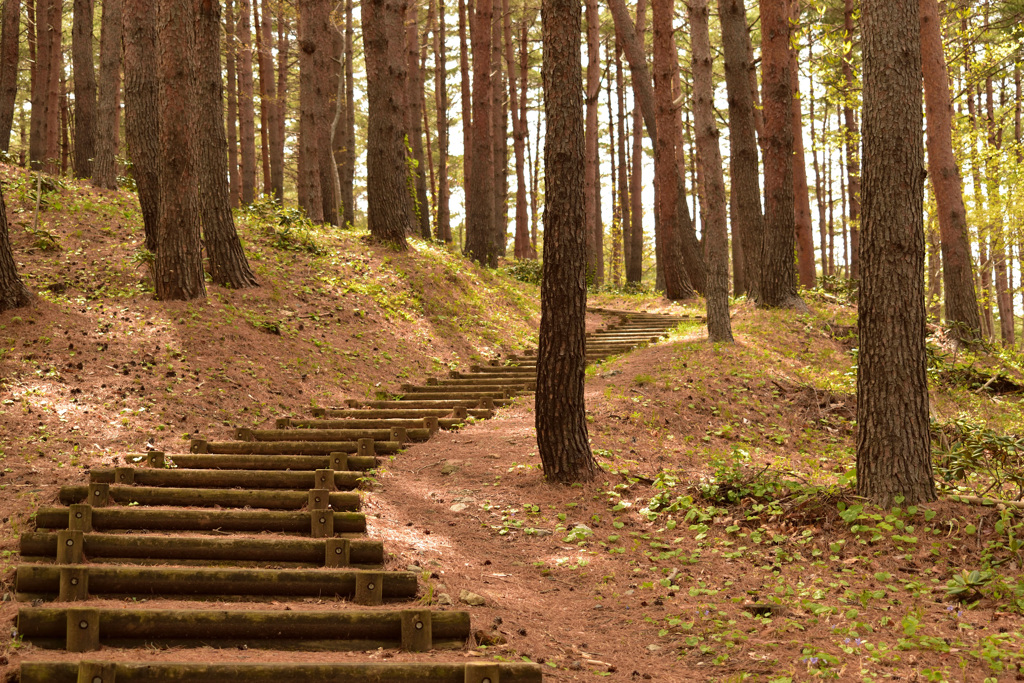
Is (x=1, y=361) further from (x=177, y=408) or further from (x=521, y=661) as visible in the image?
(x=521, y=661)

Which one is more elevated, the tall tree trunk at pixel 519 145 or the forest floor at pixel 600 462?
the tall tree trunk at pixel 519 145

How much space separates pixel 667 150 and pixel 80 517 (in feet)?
49.9

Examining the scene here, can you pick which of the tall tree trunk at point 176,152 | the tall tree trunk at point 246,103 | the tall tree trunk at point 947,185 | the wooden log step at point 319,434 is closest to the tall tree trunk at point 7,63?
the tall tree trunk at point 246,103

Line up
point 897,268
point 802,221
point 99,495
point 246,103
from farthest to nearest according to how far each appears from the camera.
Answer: point 246,103, point 802,221, point 897,268, point 99,495

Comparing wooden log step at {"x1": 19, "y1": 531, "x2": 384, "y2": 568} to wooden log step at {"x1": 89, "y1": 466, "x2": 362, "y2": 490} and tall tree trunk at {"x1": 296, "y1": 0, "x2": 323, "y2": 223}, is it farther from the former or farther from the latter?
tall tree trunk at {"x1": 296, "y1": 0, "x2": 323, "y2": 223}

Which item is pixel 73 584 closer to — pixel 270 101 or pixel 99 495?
pixel 99 495

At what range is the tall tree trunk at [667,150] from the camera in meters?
17.0

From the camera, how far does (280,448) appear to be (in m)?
7.62

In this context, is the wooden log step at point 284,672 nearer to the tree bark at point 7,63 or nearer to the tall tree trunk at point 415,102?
the tall tree trunk at point 415,102

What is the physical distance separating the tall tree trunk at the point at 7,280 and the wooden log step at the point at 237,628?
22.5ft

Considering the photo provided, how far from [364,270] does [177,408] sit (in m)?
6.59

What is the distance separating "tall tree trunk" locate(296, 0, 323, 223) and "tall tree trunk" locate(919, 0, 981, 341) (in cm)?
1012

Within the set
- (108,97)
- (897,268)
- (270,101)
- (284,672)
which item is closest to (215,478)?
(284,672)

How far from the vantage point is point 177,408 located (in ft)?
28.5
